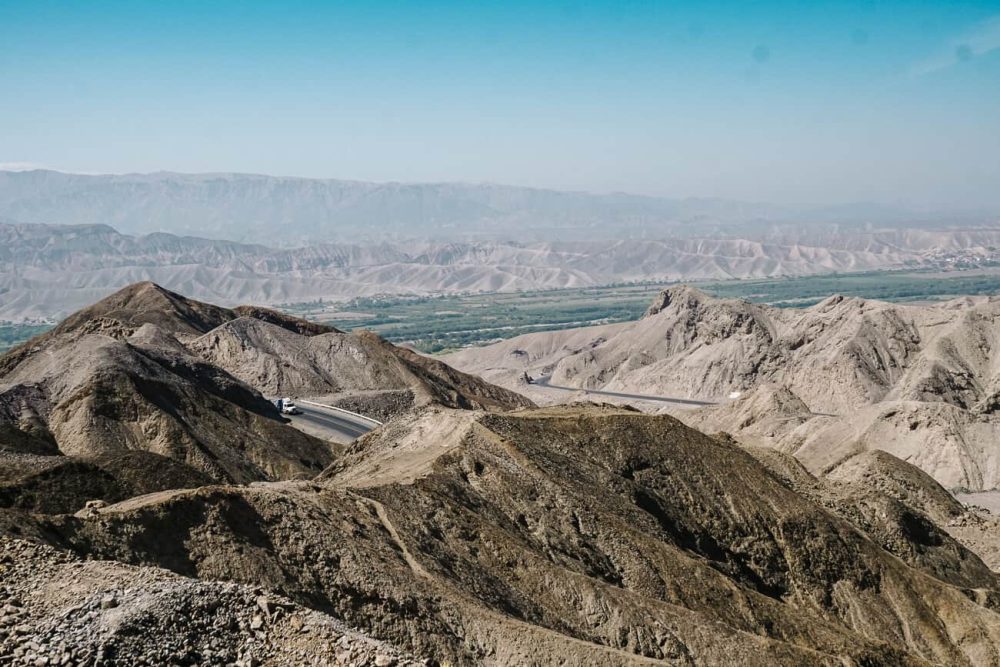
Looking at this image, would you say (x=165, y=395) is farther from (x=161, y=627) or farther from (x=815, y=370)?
(x=815, y=370)

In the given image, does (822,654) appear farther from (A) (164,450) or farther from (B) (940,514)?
(A) (164,450)

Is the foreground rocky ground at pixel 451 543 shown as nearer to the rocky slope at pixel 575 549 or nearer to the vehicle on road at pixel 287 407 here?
the rocky slope at pixel 575 549

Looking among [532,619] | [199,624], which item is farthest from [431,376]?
[199,624]

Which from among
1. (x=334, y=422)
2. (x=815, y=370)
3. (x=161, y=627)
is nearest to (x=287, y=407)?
(x=334, y=422)

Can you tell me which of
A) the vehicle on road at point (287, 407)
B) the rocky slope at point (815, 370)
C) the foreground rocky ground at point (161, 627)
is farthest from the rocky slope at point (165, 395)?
the rocky slope at point (815, 370)

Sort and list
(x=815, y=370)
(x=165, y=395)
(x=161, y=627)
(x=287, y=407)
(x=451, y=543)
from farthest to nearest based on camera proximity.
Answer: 1. (x=815, y=370)
2. (x=287, y=407)
3. (x=165, y=395)
4. (x=451, y=543)
5. (x=161, y=627)

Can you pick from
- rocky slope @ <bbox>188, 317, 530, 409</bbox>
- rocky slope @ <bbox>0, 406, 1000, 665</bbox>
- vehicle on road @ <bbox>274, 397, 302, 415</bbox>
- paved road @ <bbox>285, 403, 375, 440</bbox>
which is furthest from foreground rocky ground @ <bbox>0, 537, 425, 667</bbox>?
rocky slope @ <bbox>188, 317, 530, 409</bbox>

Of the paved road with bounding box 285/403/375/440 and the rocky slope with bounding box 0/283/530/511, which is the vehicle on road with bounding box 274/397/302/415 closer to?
the paved road with bounding box 285/403/375/440
